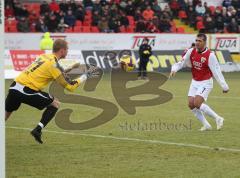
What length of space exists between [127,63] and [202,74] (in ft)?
62.0

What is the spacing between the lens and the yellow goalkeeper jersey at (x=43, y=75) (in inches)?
437

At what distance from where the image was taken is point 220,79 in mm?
13539

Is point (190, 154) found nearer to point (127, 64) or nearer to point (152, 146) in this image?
point (152, 146)

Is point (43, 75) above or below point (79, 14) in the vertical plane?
above

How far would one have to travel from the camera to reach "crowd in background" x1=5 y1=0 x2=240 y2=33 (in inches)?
1363

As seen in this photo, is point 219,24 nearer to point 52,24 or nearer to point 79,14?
point 79,14

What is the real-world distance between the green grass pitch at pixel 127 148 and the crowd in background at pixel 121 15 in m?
17.5

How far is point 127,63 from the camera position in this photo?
1284 inches

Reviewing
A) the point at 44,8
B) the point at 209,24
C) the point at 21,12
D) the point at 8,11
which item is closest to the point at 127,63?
the point at 44,8

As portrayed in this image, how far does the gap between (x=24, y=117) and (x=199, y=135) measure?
502 cm

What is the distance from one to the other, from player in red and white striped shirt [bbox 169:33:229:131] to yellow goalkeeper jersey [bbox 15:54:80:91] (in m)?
3.30

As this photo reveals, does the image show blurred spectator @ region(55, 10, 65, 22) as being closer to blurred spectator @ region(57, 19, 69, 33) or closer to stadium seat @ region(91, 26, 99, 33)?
blurred spectator @ region(57, 19, 69, 33)

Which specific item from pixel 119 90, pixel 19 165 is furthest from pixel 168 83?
pixel 19 165

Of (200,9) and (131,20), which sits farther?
(200,9)
